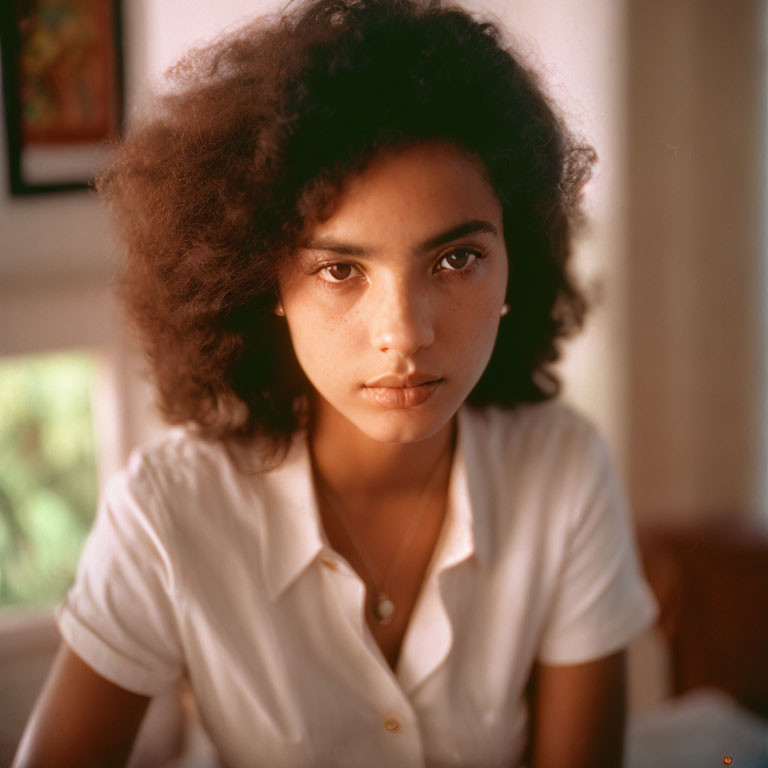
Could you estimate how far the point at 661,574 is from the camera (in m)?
1.47

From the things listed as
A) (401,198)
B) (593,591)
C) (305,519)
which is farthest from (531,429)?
(401,198)

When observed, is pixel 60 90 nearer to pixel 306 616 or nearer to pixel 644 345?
pixel 306 616

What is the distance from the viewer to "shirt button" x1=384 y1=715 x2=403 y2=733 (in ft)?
2.70

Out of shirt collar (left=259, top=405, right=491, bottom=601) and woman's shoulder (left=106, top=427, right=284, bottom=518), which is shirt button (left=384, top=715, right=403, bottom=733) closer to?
shirt collar (left=259, top=405, right=491, bottom=601)

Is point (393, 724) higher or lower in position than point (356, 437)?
lower

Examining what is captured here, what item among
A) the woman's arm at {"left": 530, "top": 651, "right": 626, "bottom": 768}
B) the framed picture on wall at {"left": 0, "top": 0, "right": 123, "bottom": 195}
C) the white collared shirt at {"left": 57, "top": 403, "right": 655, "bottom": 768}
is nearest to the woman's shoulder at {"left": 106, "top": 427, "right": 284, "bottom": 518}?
the white collared shirt at {"left": 57, "top": 403, "right": 655, "bottom": 768}

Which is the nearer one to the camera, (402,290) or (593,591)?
(402,290)

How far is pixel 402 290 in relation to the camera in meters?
0.67

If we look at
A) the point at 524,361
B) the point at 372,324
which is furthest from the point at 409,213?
the point at 524,361

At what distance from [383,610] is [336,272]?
0.38 metres

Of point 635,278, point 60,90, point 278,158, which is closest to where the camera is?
point 278,158

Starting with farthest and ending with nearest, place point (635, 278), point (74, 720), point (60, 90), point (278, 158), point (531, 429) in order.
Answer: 1. point (635, 278)
2. point (60, 90)
3. point (531, 429)
4. point (74, 720)
5. point (278, 158)

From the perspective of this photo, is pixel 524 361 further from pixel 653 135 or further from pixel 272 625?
pixel 653 135

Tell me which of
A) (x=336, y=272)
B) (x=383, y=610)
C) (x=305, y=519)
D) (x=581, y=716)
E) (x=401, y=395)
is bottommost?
(x=581, y=716)
